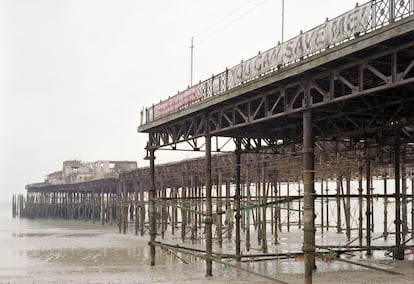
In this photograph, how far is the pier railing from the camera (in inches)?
497

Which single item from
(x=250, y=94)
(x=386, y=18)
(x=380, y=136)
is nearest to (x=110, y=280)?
(x=250, y=94)

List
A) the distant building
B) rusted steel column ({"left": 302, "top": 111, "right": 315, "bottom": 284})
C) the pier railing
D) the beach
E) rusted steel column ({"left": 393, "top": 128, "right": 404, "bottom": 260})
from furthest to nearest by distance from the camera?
the distant building → rusted steel column ({"left": 393, "top": 128, "right": 404, "bottom": 260}) → the beach → rusted steel column ({"left": 302, "top": 111, "right": 315, "bottom": 284}) → the pier railing

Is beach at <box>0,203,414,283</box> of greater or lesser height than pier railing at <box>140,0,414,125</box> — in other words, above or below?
below

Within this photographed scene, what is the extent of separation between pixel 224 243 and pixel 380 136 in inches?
664

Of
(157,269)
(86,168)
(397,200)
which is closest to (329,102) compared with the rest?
(397,200)

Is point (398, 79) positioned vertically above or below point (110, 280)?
above

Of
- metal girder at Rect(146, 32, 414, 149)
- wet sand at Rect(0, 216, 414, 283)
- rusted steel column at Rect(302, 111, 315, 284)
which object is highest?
metal girder at Rect(146, 32, 414, 149)

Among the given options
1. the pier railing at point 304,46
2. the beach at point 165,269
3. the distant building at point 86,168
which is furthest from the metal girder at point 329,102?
the distant building at point 86,168

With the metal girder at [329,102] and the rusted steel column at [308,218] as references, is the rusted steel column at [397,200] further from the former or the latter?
the rusted steel column at [308,218]

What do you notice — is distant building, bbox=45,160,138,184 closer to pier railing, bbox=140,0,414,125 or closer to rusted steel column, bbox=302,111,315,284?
pier railing, bbox=140,0,414,125

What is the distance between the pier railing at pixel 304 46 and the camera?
41.4 feet


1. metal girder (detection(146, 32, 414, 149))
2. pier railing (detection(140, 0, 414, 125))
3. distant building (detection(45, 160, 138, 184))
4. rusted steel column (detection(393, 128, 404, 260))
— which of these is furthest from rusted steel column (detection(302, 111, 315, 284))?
distant building (detection(45, 160, 138, 184))

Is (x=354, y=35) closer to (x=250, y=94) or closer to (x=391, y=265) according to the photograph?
(x=250, y=94)

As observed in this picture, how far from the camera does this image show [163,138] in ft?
82.9
